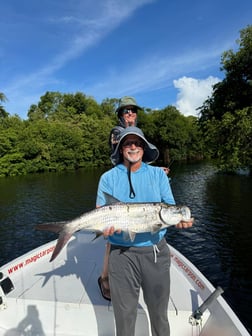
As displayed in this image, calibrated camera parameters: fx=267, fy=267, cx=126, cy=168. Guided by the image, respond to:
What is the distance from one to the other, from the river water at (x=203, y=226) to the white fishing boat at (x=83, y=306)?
376 centimetres

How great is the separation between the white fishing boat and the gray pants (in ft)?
3.46

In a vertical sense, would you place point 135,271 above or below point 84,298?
above

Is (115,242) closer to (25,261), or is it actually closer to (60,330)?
(60,330)

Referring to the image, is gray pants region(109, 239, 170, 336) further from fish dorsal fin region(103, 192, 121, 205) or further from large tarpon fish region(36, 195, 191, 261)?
fish dorsal fin region(103, 192, 121, 205)

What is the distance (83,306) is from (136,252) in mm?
2090

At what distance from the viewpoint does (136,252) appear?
3.22 meters

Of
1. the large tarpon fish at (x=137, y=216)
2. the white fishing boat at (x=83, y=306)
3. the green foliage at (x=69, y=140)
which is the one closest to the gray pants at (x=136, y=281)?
the large tarpon fish at (x=137, y=216)

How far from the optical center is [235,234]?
46.6 ft

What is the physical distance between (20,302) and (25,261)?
62.6 inches

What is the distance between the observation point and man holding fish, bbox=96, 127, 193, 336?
3.22 metres

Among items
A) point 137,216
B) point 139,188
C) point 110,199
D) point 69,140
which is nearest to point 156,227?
point 137,216

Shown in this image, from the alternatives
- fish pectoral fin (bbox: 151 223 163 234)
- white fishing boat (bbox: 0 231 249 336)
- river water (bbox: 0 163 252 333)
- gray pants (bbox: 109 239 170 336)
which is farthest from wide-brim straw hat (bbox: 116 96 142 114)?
river water (bbox: 0 163 252 333)

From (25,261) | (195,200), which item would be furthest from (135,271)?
(195,200)

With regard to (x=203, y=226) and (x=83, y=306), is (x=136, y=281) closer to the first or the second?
(x=83, y=306)
